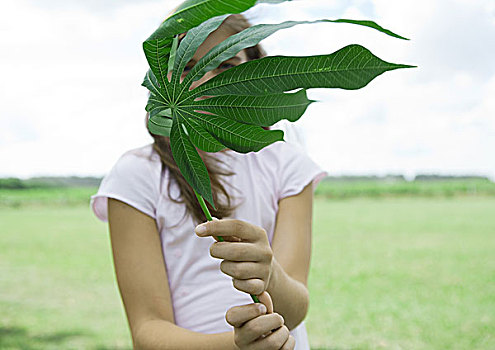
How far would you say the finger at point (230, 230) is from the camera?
0.42m

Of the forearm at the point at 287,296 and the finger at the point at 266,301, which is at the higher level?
the finger at the point at 266,301

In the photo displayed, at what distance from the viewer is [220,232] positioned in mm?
428

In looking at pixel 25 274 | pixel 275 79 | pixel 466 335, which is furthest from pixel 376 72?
pixel 25 274

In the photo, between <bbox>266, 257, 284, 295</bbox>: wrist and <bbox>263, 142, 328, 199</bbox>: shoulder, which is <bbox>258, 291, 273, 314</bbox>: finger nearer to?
<bbox>266, 257, 284, 295</bbox>: wrist

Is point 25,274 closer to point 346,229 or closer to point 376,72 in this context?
point 346,229

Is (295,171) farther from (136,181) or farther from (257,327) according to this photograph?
(257,327)

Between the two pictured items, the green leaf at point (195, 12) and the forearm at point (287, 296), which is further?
the forearm at point (287, 296)

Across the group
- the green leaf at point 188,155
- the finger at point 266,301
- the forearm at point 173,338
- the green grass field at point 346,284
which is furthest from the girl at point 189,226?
the green grass field at point 346,284

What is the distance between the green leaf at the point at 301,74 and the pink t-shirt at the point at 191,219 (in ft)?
1.38

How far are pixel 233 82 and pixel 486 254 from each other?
6.64 metres

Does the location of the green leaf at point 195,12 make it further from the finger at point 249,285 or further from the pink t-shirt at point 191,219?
the pink t-shirt at point 191,219

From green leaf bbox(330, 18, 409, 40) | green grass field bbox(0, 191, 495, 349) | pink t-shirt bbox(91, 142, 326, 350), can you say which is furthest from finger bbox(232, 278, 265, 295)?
green grass field bbox(0, 191, 495, 349)

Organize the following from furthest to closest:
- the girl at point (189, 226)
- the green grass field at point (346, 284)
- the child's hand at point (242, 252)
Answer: the green grass field at point (346, 284) → the girl at point (189, 226) → the child's hand at point (242, 252)

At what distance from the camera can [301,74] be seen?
1.20 ft
